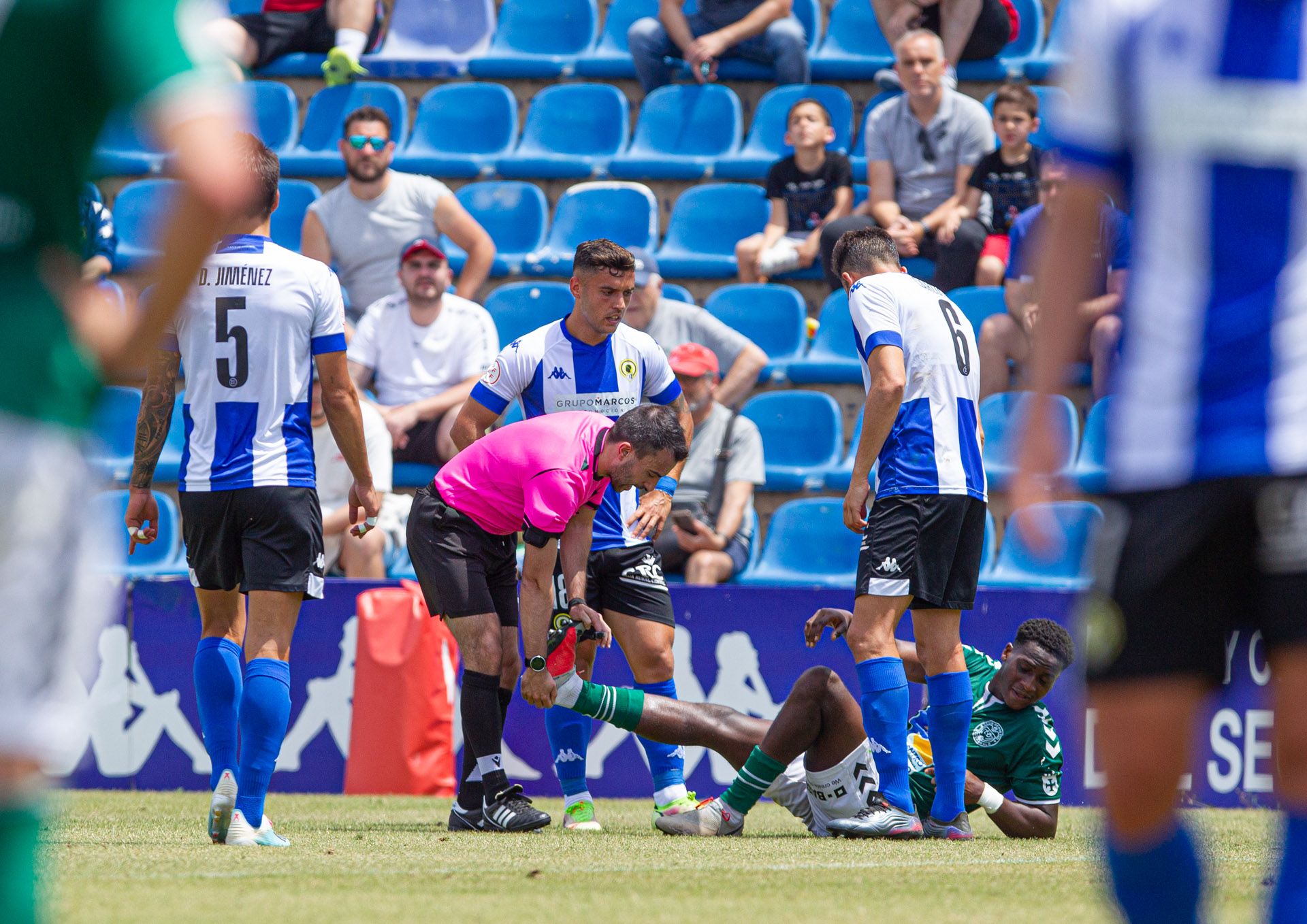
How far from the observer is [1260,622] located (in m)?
2.49

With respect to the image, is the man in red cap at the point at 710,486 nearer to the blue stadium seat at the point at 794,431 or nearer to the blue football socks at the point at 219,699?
the blue stadium seat at the point at 794,431

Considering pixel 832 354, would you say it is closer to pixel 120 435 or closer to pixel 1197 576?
pixel 120 435

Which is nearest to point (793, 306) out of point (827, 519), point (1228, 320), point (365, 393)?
point (827, 519)

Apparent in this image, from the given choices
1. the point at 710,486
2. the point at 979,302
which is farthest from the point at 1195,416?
the point at 979,302

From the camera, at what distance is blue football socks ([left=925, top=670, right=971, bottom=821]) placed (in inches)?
244

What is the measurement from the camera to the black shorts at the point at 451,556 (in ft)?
21.3

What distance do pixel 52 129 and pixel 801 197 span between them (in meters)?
8.73

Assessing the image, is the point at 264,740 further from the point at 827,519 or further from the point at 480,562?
the point at 827,519

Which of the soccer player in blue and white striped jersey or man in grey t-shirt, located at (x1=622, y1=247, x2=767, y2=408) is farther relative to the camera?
man in grey t-shirt, located at (x1=622, y1=247, x2=767, y2=408)

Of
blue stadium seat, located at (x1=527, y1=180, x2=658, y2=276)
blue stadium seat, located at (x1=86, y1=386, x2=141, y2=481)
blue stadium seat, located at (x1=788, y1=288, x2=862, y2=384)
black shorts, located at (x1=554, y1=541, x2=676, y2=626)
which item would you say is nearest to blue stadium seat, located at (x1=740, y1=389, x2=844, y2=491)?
blue stadium seat, located at (x1=788, y1=288, x2=862, y2=384)

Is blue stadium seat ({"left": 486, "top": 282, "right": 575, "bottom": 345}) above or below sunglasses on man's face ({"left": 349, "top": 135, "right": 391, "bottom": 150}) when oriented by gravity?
below

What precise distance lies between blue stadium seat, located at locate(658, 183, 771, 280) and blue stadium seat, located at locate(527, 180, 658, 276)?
0.19 m

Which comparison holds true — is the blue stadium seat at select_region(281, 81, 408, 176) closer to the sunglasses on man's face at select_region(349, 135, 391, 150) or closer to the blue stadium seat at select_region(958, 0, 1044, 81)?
the sunglasses on man's face at select_region(349, 135, 391, 150)

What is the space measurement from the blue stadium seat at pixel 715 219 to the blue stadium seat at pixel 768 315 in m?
0.70
